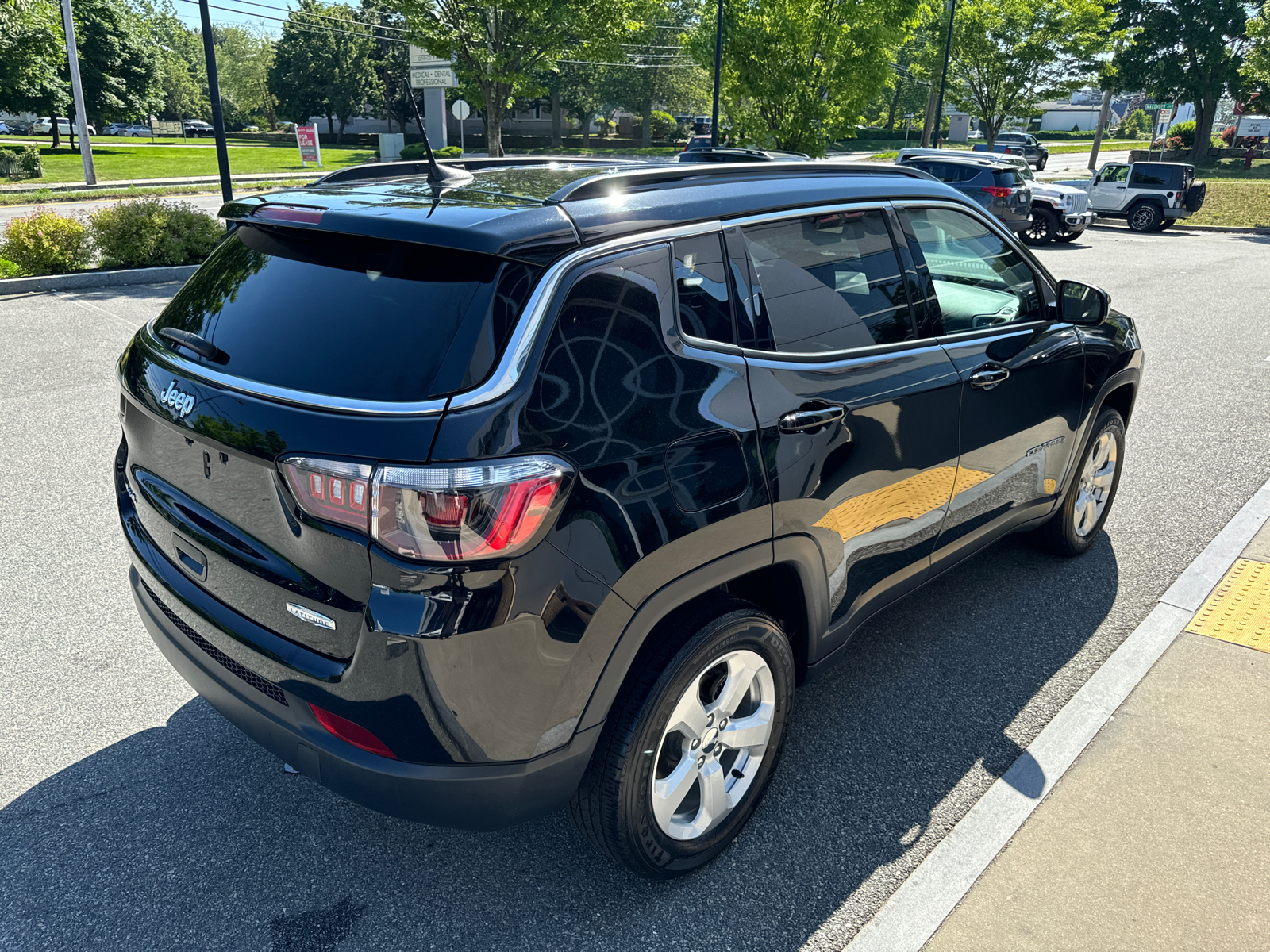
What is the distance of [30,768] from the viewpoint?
118 inches

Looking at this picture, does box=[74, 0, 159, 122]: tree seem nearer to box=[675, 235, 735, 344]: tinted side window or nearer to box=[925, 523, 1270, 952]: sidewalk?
box=[675, 235, 735, 344]: tinted side window

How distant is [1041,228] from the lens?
65.7ft

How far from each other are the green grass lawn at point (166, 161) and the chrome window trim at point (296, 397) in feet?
102

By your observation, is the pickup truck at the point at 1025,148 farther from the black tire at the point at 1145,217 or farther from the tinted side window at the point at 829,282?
the tinted side window at the point at 829,282

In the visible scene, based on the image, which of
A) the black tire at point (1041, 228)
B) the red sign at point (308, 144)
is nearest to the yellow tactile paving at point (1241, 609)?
the black tire at point (1041, 228)

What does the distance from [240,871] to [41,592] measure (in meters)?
2.21

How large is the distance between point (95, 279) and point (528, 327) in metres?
11.3

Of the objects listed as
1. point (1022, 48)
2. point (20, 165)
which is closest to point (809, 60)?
point (1022, 48)

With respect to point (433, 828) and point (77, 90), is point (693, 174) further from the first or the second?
point (77, 90)

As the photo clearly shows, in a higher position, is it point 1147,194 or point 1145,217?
point 1147,194

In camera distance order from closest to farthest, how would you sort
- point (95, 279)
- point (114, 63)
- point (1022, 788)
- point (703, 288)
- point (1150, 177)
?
point (703, 288), point (1022, 788), point (95, 279), point (1150, 177), point (114, 63)

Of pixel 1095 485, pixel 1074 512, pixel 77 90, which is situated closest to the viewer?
pixel 1074 512

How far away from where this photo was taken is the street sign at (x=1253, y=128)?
50381 millimetres

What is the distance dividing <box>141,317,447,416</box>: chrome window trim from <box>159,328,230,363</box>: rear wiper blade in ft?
0.11
